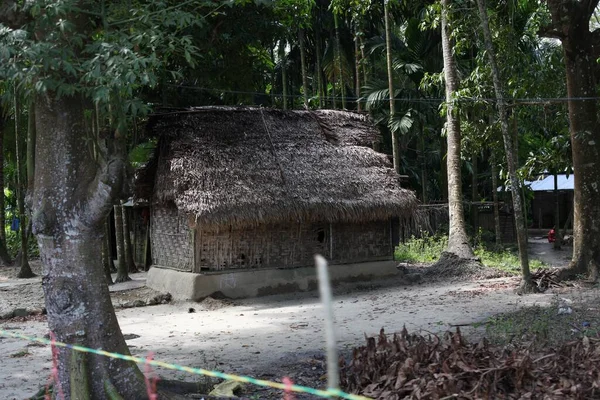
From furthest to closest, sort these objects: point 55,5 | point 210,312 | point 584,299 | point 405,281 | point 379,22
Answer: point 379,22 → point 405,281 → point 210,312 → point 584,299 → point 55,5

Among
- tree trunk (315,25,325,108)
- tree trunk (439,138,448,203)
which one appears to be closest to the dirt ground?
tree trunk (439,138,448,203)

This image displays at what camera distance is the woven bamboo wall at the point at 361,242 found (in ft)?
49.7

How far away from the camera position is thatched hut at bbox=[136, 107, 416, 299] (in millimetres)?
13383

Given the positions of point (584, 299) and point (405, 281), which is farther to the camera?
point (405, 281)

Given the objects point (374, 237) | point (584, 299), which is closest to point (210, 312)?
point (374, 237)

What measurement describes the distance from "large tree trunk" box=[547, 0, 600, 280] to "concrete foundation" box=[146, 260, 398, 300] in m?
4.41

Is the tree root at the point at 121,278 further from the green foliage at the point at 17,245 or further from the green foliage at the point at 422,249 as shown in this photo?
the green foliage at the point at 17,245

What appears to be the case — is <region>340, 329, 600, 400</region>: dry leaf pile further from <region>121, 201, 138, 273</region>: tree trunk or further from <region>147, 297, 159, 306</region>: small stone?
<region>121, 201, 138, 273</region>: tree trunk

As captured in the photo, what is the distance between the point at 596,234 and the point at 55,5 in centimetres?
1142

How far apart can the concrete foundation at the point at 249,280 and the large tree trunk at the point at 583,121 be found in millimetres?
4413

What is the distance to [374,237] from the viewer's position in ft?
51.4

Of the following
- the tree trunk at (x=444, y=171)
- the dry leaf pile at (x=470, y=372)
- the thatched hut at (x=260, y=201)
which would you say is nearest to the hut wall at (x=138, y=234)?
the thatched hut at (x=260, y=201)

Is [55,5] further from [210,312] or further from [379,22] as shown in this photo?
[379,22]

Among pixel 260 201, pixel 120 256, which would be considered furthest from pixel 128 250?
pixel 260 201
